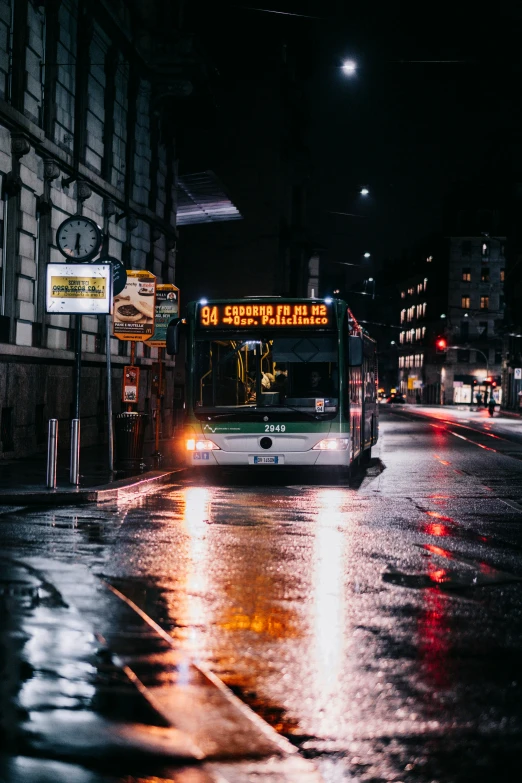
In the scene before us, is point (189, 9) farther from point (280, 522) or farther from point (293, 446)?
point (280, 522)

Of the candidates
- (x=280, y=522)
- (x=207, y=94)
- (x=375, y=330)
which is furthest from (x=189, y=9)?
(x=375, y=330)

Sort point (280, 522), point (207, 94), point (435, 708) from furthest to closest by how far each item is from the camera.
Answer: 1. point (207, 94)
2. point (280, 522)
3. point (435, 708)

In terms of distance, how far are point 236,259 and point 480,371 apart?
70.4m

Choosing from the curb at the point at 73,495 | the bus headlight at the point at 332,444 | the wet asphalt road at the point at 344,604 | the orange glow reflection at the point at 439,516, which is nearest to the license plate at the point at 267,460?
the bus headlight at the point at 332,444

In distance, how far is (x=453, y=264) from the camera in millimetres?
125500

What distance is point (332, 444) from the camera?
18.5 meters

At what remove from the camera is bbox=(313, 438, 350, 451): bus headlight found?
1850 cm

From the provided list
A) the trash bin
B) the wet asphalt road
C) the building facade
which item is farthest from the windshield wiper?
the building facade

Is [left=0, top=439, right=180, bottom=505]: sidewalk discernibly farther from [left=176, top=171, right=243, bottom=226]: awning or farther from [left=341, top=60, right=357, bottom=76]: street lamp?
[left=176, top=171, right=243, bottom=226]: awning

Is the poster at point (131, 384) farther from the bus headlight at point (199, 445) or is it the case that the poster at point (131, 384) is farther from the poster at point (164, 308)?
the bus headlight at point (199, 445)

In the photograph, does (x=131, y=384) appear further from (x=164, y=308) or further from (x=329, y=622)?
(x=329, y=622)

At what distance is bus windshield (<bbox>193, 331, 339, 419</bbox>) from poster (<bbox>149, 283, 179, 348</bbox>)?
638 centimetres

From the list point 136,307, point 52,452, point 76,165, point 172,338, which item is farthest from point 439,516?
point 76,165

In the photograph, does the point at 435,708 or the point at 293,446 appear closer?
the point at 435,708
